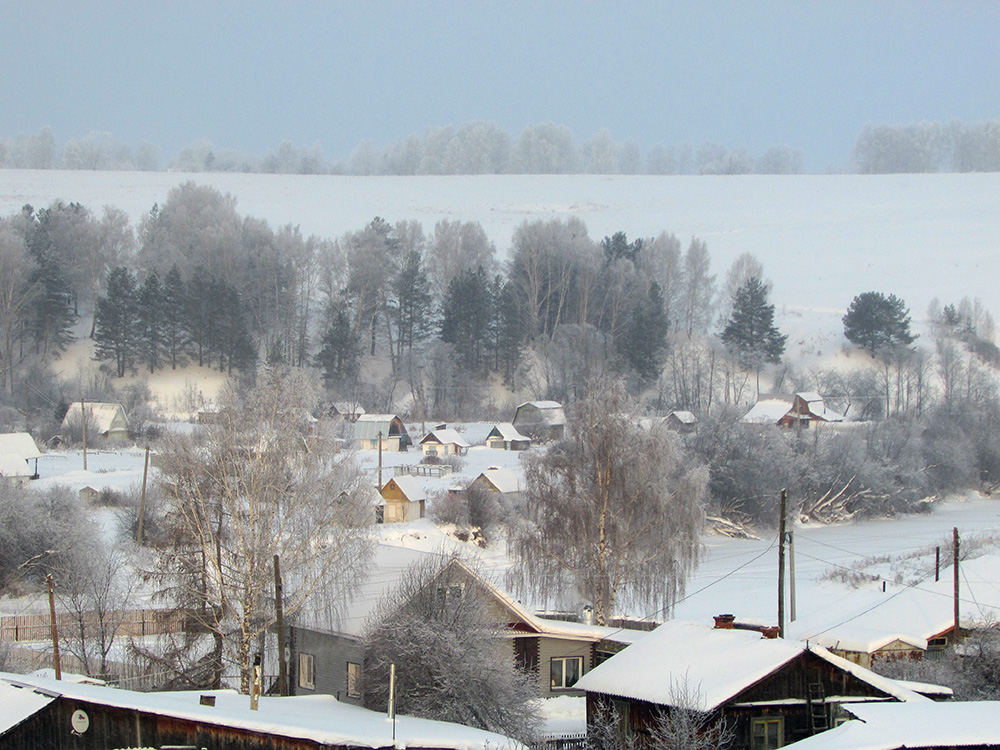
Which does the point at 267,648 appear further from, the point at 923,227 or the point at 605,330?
the point at 923,227

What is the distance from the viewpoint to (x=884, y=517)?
5353 centimetres

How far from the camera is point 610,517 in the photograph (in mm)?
29406

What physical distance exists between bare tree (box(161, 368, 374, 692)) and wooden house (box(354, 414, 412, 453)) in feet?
118

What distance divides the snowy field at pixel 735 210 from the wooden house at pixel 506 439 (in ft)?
95.9

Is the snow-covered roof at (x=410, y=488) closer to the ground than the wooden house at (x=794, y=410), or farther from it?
closer to the ground

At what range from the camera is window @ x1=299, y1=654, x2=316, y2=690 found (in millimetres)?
22953

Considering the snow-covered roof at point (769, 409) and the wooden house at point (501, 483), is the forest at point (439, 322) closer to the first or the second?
the snow-covered roof at point (769, 409)

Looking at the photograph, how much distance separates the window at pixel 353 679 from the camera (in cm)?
2157

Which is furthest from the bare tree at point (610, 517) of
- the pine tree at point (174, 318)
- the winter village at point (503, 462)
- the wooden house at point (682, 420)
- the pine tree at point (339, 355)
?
the pine tree at point (174, 318)

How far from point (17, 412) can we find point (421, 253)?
34725 mm

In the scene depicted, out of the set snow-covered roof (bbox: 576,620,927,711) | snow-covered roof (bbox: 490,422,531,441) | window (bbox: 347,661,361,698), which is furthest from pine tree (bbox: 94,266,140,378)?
snow-covered roof (bbox: 576,620,927,711)

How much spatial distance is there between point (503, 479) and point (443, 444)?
12.6m

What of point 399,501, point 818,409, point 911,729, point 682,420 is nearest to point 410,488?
point 399,501

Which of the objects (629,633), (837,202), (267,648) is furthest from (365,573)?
(837,202)
